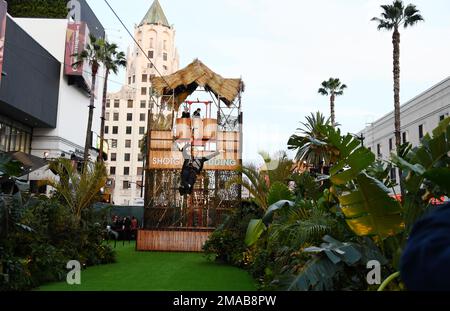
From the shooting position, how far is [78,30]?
3922 cm

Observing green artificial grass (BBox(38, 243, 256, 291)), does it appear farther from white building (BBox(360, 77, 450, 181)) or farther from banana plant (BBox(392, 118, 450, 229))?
white building (BBox(360, 77, 450, 181))

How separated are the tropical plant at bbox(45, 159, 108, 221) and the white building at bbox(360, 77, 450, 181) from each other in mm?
17588

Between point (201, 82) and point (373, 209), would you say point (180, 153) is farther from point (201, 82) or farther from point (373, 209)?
point (373, 209)

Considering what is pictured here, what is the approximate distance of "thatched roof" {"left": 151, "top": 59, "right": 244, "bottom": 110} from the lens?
20.3m

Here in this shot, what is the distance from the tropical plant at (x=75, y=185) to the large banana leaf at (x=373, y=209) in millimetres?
9630

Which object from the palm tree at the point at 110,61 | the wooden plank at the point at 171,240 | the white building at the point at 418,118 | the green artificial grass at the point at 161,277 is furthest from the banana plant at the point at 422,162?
the palm tree at the point at 110,61

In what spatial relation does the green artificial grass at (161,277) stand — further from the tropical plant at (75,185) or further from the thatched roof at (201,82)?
the thatched roof at (201,82)

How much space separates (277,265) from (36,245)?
540 centimetres

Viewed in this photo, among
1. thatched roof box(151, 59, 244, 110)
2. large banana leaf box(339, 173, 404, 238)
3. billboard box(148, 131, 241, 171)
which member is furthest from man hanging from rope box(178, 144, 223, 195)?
large banana leaf box(339, 173, 404, 238)

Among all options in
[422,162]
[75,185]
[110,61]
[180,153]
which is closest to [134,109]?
[110,61]

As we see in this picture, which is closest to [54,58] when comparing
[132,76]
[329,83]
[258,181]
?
Answer: [329,83]

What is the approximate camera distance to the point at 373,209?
14.2 feet

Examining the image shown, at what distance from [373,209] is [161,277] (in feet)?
Result: 22.3
